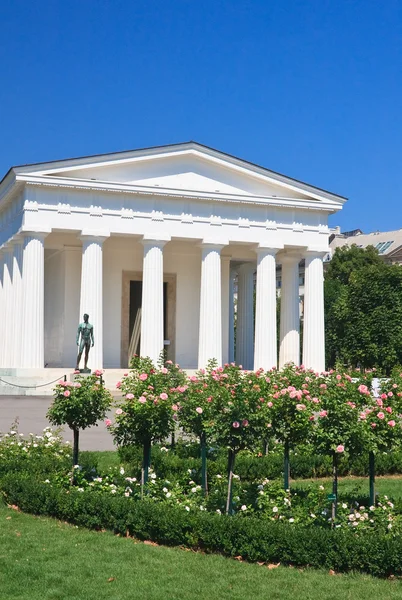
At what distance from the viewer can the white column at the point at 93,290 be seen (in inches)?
1604

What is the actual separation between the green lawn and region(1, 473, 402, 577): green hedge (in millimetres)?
236

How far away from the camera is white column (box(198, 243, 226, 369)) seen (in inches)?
1710

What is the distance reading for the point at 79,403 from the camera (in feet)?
50.8

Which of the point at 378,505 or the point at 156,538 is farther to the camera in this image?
the point at 378,505

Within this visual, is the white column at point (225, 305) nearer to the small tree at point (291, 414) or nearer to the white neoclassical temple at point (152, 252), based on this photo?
the white neoclassical temple at point (152, 252)

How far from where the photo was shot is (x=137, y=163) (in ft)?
140

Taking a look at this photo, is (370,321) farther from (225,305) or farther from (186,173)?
(186,173)

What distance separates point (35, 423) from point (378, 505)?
14.9m

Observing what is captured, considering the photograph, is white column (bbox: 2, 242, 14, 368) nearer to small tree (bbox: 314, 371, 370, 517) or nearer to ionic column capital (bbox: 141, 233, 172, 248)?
ionic column capital (bbox: 141, 233, 172, 248)

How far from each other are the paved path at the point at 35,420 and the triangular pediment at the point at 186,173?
37.8 feet

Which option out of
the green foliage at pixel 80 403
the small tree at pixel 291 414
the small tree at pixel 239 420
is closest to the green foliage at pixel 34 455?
the green foliage at pixel 80 403

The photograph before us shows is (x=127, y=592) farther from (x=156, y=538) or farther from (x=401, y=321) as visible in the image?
(x=401, y=321)

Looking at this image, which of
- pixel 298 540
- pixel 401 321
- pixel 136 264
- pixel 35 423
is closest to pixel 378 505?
pixel 298 540

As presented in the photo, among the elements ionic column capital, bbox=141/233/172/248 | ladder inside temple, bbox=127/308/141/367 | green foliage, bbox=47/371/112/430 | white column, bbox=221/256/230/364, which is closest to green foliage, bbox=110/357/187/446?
green foliage, bbox=47/371/112/430
